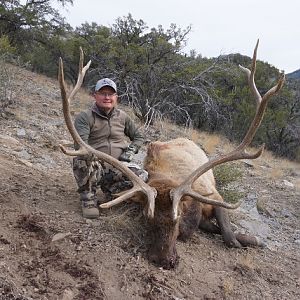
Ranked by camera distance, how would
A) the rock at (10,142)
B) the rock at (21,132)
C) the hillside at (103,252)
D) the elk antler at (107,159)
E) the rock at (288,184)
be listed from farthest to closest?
the rock at (288,184)
the rock at (21,132)
the rock at (10,142)
the elk antler at (107,159)
the hillside at (103,252)

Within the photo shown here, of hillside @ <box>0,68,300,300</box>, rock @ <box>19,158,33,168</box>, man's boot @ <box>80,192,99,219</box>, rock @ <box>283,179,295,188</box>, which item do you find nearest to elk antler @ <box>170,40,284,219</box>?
hillside @ <box>0,68,300,300</box>

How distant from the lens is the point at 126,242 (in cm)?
407

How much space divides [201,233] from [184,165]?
0.79 m

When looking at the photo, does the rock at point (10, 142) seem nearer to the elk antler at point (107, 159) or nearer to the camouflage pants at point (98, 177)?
the camouflage pants at point (98, 177)

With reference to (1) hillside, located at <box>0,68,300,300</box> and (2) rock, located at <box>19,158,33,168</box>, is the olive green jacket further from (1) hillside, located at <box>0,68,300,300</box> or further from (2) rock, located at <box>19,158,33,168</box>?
(2) rock, located at <box>19,158,33,168</box>

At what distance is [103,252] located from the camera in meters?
3.80

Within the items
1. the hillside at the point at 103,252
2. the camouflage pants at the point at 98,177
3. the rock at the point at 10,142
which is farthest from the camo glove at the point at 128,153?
the rock at the point at 10,142

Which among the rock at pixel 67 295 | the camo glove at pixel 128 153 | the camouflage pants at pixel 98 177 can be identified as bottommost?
the rock at pixel 67 295

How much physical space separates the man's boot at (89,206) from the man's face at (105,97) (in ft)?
3.08

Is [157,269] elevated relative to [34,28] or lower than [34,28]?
lower

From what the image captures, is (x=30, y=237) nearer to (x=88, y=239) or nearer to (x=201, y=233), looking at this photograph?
(x=88, y=239)

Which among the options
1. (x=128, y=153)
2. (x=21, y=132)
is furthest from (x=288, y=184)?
(x=21, y=132)

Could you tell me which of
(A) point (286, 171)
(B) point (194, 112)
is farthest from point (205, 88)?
(A) point (286, 171)

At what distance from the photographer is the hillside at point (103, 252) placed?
3.31 meters
